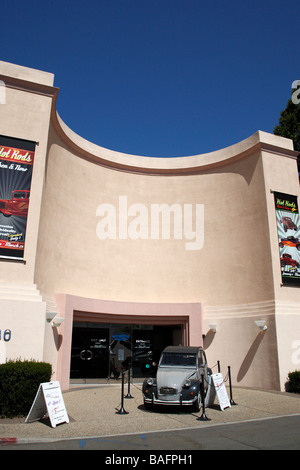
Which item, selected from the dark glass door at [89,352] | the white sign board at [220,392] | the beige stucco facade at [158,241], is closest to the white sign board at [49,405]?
the beige stucco facade at [158,241]

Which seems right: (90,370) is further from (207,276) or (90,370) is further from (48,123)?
(48,123)

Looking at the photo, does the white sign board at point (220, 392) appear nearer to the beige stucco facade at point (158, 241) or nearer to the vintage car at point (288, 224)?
the beige stucco facade at point (158, 241)

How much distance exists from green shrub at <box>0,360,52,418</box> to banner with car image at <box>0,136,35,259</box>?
4.50 meters

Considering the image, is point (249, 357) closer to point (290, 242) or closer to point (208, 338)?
point (208, 338)

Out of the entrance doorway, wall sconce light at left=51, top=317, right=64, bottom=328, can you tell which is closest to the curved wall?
the entrance doorway

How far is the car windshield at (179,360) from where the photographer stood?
11.7 meters

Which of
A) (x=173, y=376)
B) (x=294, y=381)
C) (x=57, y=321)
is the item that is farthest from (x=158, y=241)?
(x=173, y=376)

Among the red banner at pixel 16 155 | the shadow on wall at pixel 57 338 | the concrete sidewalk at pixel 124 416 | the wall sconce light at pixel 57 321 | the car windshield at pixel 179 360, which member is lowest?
the concrete sidewalk at pixel 124 416

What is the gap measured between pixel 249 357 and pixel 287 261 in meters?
4.77

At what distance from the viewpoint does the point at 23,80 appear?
1482 cm

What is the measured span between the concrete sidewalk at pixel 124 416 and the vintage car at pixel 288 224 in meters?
7.55

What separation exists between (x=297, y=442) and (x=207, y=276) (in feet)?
42.0

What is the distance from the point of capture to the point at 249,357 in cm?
1694

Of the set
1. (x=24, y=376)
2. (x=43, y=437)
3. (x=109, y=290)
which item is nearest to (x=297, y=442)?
(x=43, y=437)
